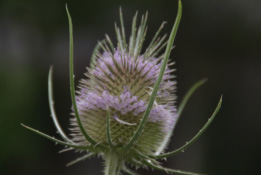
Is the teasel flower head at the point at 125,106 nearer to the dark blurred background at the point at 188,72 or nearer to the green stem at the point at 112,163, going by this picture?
the green stem at the point at 112,163

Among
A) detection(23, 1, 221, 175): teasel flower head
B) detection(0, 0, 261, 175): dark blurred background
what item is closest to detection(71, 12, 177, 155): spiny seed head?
detection(23, 1, 221, 175): teasel flower head

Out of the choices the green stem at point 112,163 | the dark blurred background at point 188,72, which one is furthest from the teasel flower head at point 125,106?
the dark blurred background at point 188,72

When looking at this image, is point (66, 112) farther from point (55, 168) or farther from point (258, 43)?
point (258, 43)

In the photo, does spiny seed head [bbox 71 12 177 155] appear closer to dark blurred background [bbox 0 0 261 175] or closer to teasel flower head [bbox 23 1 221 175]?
teasel flower head [bbox 23 1 221 175]

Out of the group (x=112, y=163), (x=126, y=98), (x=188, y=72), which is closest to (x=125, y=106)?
(x=126, y=98)

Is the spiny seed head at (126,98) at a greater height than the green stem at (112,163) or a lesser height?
greater

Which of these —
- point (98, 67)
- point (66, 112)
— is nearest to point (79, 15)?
point (66, 112)

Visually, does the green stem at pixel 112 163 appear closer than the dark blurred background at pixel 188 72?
Yes

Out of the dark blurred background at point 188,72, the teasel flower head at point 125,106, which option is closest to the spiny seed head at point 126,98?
the teasel flower head at point 125,106
